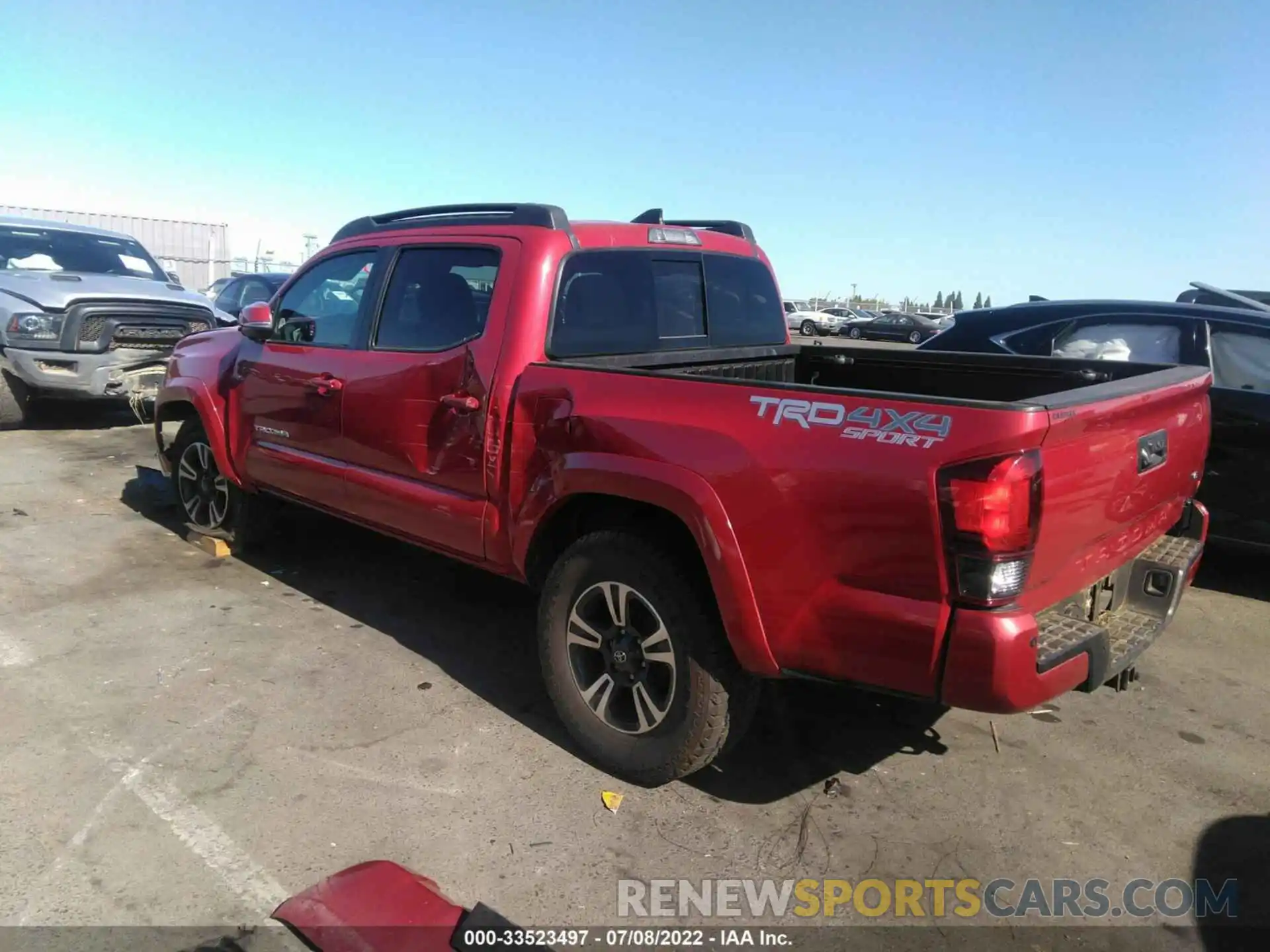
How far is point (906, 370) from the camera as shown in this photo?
448 centimetres

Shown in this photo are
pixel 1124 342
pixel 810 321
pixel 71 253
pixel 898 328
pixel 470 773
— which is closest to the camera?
pixel 470 773

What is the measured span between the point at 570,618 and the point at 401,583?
7.53 ft

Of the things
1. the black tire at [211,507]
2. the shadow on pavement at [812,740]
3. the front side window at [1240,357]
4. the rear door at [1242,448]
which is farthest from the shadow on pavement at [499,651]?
the front side window at [1240,357]

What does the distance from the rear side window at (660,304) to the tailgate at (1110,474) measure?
1.88 meters

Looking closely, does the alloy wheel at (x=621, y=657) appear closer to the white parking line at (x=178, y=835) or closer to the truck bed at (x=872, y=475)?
the truck bed at (x=872, y=475)

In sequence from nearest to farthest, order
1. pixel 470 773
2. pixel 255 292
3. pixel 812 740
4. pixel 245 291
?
pixel 470 773
pixel 812 740
pixel 255 292
pixel 245 291

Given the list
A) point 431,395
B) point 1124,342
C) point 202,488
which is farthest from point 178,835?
point 1124,342

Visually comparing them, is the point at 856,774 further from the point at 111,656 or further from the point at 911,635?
the point at 111,656

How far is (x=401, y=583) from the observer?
17.8ft

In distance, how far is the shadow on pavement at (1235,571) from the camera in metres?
5.31

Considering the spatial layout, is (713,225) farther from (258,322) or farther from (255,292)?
(255,292)

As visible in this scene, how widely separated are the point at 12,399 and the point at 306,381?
623 centimetres

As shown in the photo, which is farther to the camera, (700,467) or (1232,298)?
(1232,298)

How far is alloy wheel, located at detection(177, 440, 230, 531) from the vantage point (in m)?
5.75
